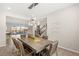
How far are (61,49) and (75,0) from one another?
0.96m

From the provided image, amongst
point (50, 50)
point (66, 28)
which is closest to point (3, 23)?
point (50, 50)

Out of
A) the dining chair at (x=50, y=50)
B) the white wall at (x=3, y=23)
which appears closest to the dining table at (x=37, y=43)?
the dining chair at (x=50, y=50)

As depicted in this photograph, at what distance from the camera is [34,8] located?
172 cm

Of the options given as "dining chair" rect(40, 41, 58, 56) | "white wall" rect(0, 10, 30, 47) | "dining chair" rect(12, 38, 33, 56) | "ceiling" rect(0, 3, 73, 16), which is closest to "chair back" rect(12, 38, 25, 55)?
"dining chair" rect(12, 38, 33, 56)

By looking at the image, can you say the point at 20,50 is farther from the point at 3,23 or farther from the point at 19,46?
the point at 3,23

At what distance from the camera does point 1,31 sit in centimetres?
171

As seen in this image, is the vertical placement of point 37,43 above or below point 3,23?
below

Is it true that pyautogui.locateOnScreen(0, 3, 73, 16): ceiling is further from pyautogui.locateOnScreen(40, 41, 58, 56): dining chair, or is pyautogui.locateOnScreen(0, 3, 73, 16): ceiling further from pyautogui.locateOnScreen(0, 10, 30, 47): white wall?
pyautogui.locateOnScreen(40, 41, 58, 56): dining chair

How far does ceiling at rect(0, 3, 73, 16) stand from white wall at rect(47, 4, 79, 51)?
0.31ft

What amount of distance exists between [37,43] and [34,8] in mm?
679

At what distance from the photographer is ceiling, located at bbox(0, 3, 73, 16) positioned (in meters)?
1.68

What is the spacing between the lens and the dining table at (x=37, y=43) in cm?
170

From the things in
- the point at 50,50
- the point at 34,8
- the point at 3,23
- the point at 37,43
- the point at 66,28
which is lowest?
the point at 50,50

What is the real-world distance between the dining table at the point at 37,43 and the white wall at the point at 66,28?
0.15 m
